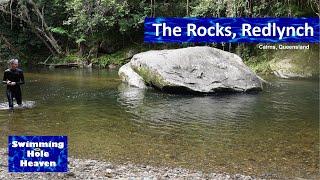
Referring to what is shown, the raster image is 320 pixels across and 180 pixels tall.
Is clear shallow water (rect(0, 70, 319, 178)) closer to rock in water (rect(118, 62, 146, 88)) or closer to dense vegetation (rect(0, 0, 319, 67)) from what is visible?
rock in water (rect(118, 62, 146, 88))

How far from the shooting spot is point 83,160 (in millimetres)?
8328

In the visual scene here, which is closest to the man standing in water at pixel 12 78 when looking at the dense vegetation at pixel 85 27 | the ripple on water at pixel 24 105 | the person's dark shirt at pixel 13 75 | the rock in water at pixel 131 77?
the person's dark shirt at pixel 13 75

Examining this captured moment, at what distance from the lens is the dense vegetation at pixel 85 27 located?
31.7 meters

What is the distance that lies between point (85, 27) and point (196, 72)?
18.0 m

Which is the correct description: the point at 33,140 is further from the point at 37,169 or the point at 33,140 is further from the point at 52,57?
the point at 52,57

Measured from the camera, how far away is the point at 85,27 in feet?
111

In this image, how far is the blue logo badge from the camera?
5.91 m

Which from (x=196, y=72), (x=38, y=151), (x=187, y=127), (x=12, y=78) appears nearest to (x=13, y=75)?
(x=12, y=78)

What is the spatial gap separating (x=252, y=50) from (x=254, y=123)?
16340 millimetres

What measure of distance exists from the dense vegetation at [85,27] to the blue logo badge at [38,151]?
21.6 metres

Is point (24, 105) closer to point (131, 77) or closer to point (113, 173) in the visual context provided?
point (131, 77)

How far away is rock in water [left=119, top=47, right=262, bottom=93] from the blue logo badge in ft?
37.2

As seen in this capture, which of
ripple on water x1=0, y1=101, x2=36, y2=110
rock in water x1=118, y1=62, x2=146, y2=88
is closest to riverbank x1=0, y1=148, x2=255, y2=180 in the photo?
ripple on water x1=0, y1=101, x2=36, y2=110

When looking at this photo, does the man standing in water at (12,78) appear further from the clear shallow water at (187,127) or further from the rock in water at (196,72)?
the rock in water at (196,72)
